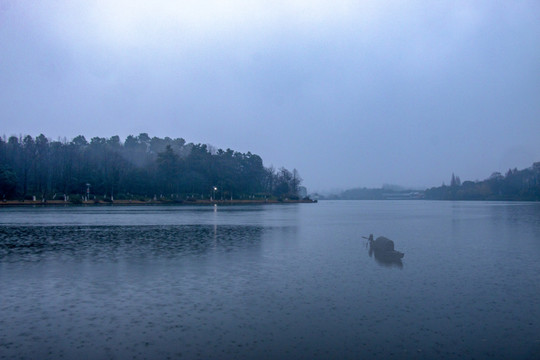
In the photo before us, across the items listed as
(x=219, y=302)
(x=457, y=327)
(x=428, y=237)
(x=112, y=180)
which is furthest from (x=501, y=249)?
(x=112, y=180)

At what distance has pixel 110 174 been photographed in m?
110

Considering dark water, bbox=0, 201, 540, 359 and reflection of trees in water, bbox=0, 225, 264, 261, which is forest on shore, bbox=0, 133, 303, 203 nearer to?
reflection of trees in water, bbox=0, 225, 264, 261

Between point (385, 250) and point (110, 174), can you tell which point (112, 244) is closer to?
point (385, 250)

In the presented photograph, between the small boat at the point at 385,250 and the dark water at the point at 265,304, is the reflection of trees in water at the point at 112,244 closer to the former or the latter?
the dark water at the point at 265,304

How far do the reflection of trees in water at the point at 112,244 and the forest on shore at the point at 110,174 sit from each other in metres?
69.3

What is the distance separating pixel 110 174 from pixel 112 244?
3697 inches

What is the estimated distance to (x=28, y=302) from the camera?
10859 millimetres

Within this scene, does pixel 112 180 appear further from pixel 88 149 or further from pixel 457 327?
pixel 457 327

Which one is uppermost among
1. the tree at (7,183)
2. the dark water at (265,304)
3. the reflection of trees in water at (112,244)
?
the tree at (7,183)

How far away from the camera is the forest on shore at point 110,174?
104 meters

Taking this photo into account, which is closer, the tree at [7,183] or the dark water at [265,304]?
the dark water at [265,304]

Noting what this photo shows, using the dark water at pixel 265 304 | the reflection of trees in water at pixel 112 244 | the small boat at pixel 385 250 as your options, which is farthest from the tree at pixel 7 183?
the small boat at pixel 385 250

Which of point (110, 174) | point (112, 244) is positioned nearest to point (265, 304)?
point (112, 244)

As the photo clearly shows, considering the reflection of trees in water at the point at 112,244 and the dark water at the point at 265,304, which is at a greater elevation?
the reflection of trees in water at the point at 112,244
